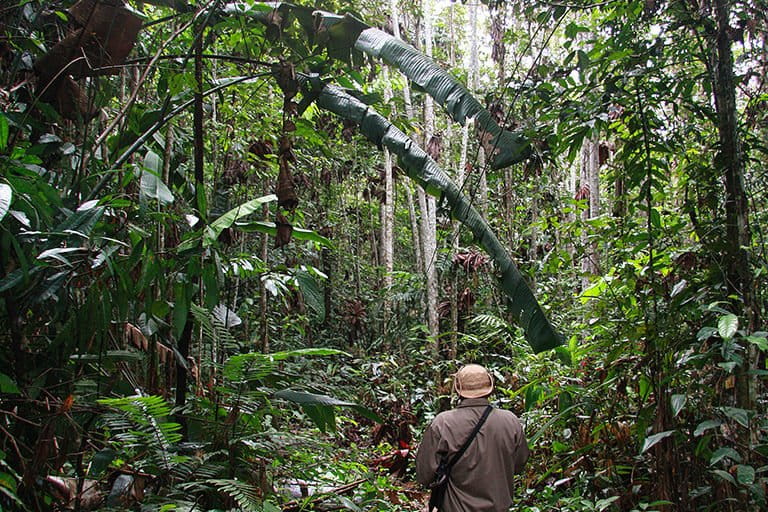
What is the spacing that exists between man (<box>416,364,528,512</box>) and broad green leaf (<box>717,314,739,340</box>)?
4.80ft

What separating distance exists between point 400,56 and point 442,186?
94cm

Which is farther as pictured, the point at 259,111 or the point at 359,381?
the point at 359,381

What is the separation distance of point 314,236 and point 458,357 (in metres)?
7.43

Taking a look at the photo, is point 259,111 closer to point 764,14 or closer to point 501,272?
point 501,272

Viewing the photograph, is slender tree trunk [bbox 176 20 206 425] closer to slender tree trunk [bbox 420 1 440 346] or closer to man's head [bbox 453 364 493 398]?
man's head [bbox 453 364 493 398]

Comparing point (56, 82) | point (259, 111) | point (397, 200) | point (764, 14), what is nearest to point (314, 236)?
point (56, 82)

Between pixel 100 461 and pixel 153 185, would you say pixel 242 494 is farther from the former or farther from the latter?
pixel 153 185

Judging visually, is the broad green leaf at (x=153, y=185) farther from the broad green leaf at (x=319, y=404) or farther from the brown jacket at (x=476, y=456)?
the brown jacket at (x=476, y=456)

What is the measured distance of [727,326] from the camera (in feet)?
9.30

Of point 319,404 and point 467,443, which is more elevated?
point 319,404

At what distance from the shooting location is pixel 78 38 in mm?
3279

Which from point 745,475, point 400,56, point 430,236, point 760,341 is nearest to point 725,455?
point 745,475

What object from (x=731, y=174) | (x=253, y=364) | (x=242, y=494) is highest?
(x=731, y=174)

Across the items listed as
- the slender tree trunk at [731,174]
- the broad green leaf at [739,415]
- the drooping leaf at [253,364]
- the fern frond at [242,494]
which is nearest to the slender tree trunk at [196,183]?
the drooping leaf at [253,364]
